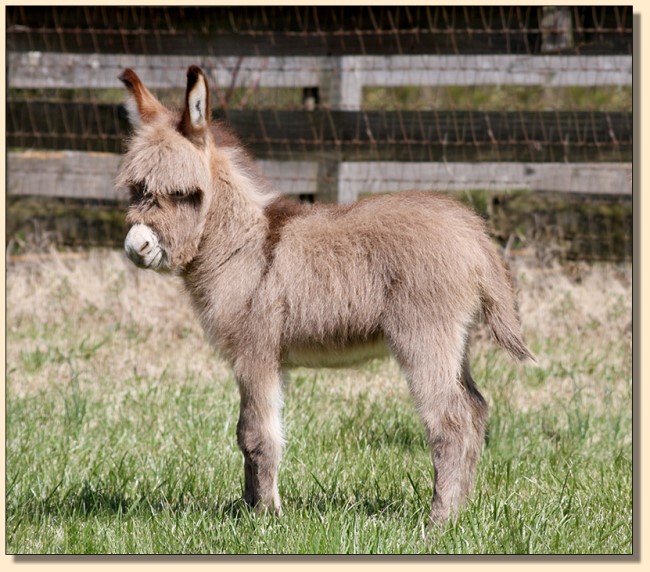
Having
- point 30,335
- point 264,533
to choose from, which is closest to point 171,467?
point 264,533

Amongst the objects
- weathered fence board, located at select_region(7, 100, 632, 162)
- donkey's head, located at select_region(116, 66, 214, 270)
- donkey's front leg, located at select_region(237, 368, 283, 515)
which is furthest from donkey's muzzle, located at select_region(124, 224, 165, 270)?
weathered fence board, located at select_region(7, 100, 632, 162)

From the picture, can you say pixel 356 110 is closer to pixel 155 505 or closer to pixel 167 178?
pixel 167 178

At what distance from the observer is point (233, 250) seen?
4.39 m

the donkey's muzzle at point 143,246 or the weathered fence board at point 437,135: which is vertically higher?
the weathered fence board at point 437,135

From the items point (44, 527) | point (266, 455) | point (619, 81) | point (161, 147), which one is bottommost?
point (44, 527)

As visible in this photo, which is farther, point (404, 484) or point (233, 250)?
point (404, 484)

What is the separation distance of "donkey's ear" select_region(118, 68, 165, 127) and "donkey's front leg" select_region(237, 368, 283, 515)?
129 centimetres

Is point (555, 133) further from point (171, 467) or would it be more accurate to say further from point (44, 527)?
point (44, 527)

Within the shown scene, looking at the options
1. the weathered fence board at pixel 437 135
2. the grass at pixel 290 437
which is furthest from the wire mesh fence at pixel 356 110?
the grass at pixel 290 437

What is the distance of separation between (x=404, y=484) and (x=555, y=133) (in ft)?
13.4

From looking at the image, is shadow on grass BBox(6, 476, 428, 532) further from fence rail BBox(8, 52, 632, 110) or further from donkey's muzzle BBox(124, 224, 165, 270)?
fence rail BBox(8, 52, 632, 110)

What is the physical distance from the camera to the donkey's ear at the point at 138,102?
4.35 m

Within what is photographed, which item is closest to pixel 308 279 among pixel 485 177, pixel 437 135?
pixel 437 135

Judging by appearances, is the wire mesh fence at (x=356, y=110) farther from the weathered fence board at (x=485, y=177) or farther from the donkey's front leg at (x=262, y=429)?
the donkey's front leg at (x=262, y=429)
